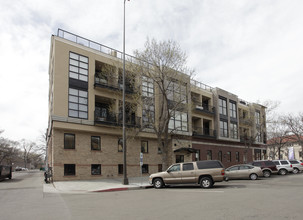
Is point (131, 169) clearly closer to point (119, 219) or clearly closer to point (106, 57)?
point (106, 57)

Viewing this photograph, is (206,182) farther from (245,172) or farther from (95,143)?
(95,143)

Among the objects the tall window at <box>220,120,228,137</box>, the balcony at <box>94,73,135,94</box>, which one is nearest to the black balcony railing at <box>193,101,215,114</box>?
the tall window at <box>220,120,228,137</box>

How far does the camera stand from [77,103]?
78.1 feet

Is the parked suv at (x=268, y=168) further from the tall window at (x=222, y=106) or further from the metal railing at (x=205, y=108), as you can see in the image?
the tall window at (x=222, y=106)

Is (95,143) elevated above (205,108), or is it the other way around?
(205,108)

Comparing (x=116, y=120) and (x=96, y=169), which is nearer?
(x=96, y=169)

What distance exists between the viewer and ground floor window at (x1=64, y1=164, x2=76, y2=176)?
22.6m

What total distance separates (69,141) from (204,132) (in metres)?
21.4

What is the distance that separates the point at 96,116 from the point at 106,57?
6316 mm

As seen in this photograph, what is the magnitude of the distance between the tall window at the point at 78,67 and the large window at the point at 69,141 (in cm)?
538

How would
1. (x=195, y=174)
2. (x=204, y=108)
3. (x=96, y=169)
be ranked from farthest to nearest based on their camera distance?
1. (x=204, y=108)
2. (x=96, y=169)
3. (x=195, y=174)

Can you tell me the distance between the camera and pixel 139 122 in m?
27.5

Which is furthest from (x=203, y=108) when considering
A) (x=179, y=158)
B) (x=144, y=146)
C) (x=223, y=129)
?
(x=144, y=146)

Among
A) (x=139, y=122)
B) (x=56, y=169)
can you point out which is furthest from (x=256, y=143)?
(x=56, y=169)
